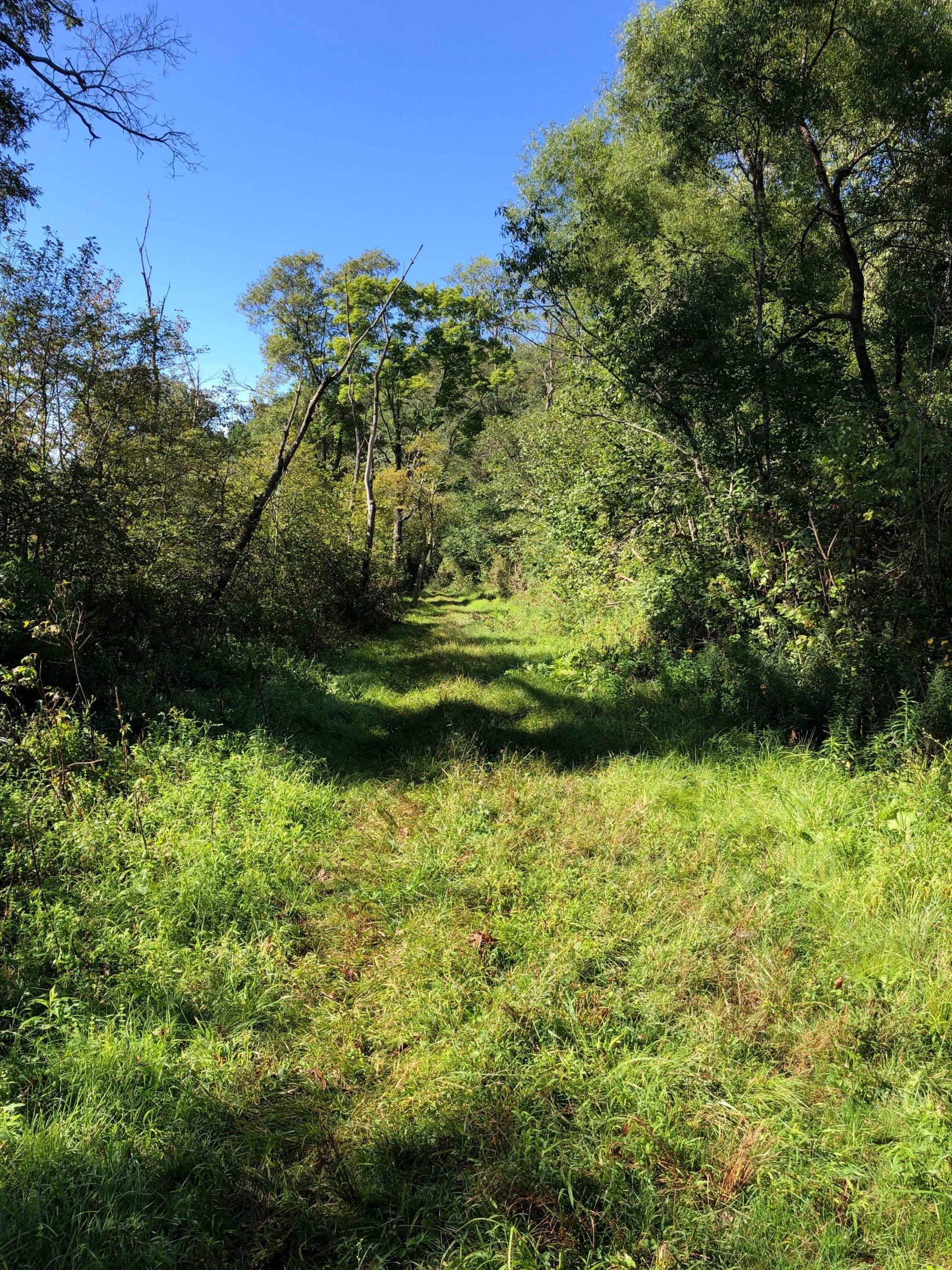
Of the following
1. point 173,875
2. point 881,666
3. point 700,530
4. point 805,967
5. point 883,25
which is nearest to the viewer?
point 805,967

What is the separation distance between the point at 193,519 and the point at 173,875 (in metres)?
5.95

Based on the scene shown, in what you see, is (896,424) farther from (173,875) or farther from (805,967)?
(173,875)

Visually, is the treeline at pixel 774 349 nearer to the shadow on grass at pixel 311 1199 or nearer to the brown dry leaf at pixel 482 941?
the brown dry leaf at pixel 482 941

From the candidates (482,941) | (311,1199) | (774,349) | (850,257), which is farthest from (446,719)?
(850,257)

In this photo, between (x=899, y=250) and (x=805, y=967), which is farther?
(x=899, y=250)

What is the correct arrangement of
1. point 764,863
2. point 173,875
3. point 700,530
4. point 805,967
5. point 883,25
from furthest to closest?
point 700,530 → point 883,25 → point 764,863 → point 173,875 → point 805,967

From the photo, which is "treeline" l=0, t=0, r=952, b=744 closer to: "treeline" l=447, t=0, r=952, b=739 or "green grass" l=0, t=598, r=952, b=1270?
"treeline" l=447, t=0, r=952, b=739

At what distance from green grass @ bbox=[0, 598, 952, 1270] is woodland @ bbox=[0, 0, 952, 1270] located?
18mm

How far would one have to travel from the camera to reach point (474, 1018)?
102 inches

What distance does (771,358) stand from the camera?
278 inches

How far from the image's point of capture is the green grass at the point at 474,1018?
1824 mm

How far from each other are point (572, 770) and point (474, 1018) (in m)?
2.89

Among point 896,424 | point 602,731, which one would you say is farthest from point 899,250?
point 602,731

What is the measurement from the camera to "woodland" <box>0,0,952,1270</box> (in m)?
1.96
